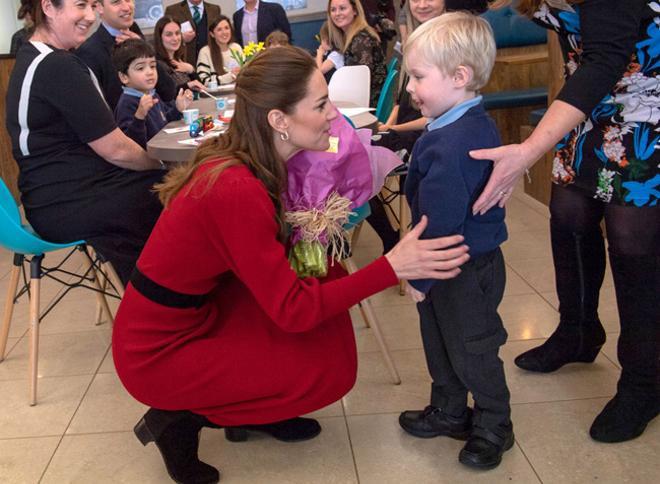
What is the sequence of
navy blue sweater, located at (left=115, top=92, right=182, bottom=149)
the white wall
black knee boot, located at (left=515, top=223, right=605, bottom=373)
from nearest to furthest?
1. black knee boot, located at (left=515, top=223, right=605, bottom=373)
2. navy blue sweater, located at (left=115, top=92, right=182, bottom=149)
3. the white wall

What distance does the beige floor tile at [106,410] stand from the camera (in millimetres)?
2148

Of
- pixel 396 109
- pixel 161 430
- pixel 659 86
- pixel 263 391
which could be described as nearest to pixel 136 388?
pixel 161 430

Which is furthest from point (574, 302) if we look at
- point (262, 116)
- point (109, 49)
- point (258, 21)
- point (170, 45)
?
point (258, 21)

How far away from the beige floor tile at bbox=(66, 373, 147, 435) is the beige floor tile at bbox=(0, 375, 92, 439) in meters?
0.04

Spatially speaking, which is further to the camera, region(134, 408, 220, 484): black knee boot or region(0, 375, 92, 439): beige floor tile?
region(0, 375, 92, 439): beige floor tile

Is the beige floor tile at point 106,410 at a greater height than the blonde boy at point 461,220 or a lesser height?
lesser

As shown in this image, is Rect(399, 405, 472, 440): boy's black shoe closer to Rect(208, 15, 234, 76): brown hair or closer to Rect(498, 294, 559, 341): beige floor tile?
Rect(498, 294, 559, 341): beige floor tile

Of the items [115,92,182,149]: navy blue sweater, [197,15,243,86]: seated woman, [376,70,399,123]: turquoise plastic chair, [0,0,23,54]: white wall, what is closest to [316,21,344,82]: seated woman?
[376,70,399,123]: turquoise plastic chair

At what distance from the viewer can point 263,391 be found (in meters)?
1.70

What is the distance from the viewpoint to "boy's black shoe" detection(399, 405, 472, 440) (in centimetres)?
189

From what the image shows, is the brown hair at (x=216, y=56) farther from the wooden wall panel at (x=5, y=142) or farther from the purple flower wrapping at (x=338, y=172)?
the purple flower wrapping at (x=338, y=172)

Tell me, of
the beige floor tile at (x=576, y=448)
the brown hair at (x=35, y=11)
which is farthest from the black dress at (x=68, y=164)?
the beige floor tile at (x=576, y=448)

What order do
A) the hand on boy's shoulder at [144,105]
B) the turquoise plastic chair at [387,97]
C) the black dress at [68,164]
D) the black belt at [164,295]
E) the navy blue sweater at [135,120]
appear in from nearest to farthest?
the black belt at [164,295] → the black dress at [68,164] → the hand on boy's shoulder at [144,105] → the navy blue sweater at [135,120] → the turquoise plastic chair at [387,97]

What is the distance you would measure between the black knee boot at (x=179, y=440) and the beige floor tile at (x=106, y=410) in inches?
14.8
